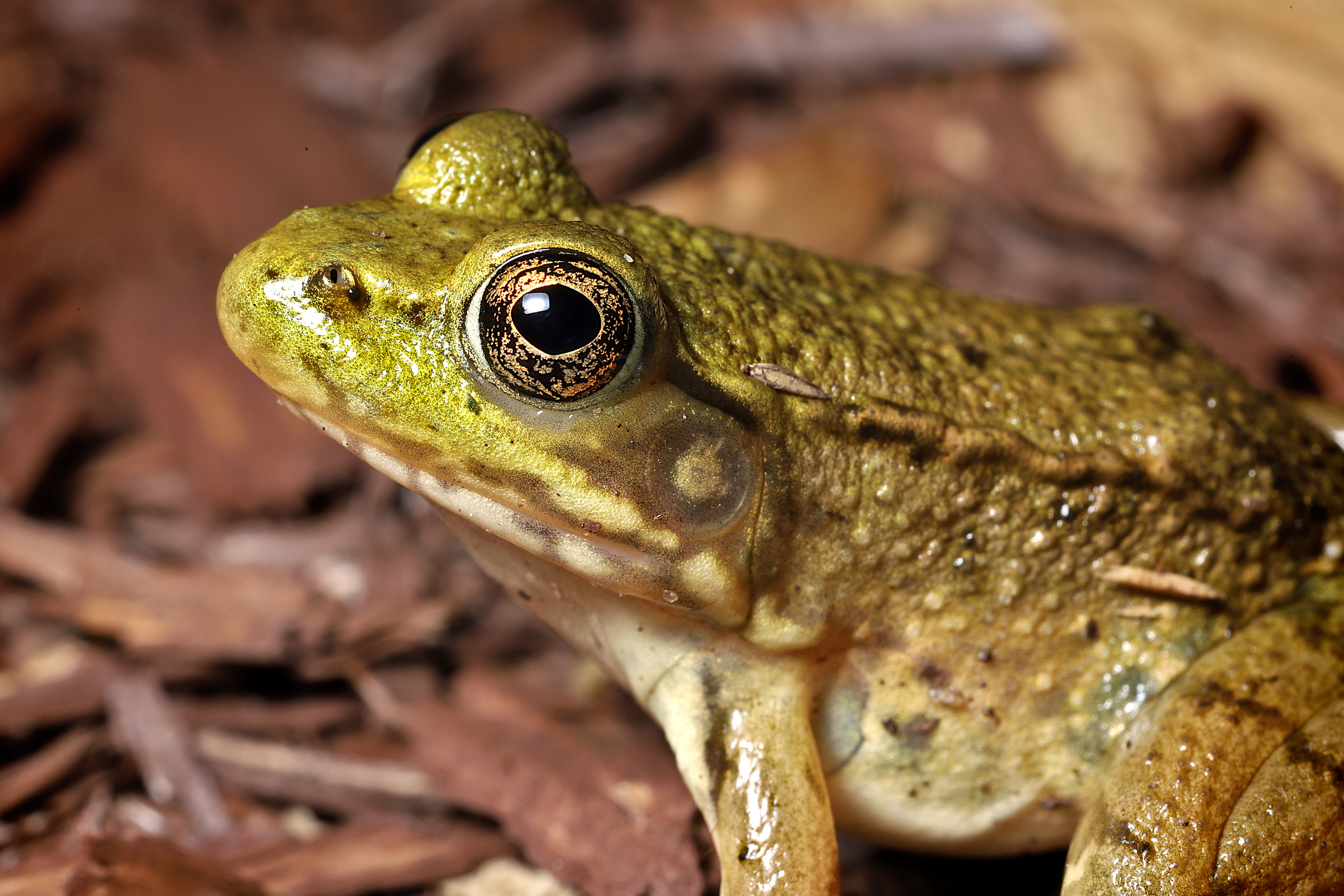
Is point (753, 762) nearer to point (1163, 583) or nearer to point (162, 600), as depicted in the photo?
point (1163, 583)

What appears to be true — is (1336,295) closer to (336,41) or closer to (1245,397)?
(1245,397)

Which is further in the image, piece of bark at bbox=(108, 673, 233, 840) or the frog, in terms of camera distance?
piece of bark at bbox=(108, 673, 233, 840)

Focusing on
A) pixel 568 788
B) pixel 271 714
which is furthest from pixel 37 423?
pixel 568 788

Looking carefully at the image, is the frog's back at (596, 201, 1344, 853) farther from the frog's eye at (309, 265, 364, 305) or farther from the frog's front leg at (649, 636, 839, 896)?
the frog's eye at (309, 265, 364, 305)

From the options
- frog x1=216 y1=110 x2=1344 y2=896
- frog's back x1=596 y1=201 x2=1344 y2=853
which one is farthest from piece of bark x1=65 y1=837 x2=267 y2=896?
frog's back x1=596 y1=201 x2=1344 y2=853

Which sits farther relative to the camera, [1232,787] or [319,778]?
[319,778]

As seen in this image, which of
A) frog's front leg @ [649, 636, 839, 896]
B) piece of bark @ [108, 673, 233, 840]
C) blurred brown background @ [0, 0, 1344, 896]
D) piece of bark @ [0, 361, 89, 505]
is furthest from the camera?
piece of bark @ [0, 361, 89, 505]

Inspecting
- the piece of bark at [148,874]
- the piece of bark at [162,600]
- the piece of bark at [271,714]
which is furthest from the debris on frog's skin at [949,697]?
the piece of bark at [162,600]
